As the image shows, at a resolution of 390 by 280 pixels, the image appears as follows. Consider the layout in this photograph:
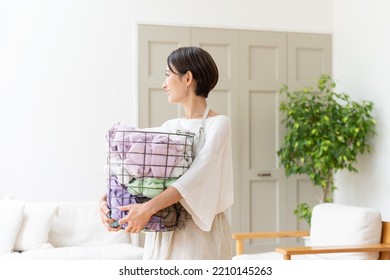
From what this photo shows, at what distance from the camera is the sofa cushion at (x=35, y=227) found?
4.27 meters

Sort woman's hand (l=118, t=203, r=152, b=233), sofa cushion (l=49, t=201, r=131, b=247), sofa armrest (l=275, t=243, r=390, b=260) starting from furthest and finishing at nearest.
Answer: sofa cushion (l=49, t=201, r=131, b=247), sofa armrest (l=275, t=243, r=390, b=260), woman's hand (l=118, t=203, r=152, b=233)

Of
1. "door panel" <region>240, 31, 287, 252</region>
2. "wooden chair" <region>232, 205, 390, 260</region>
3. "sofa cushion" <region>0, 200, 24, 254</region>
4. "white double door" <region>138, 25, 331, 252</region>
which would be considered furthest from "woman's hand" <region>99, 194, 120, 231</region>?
"door panel" <region>240, 31, 287, 252</region>

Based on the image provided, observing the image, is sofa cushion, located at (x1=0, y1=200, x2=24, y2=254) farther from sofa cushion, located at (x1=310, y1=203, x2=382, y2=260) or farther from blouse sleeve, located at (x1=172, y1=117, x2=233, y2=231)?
blouse sleeve, located at (x1=172, y1=117, x2=233, y2=231)

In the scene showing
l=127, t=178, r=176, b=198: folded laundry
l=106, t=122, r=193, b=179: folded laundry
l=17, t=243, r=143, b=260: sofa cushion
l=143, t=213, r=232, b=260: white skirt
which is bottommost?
l=17, t=243, r=143, b=260: sofa cushion

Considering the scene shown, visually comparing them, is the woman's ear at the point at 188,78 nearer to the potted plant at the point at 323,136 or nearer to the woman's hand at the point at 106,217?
the woman's hand at the point at 106,217

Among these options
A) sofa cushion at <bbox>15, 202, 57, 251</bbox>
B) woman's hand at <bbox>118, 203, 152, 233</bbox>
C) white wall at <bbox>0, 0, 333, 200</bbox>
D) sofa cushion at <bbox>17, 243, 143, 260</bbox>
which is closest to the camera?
woman's hand at <bbox>118, 203, 152, 233</bbox>

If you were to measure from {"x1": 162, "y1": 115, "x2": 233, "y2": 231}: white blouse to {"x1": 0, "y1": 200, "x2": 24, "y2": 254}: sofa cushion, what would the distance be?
9.11ft

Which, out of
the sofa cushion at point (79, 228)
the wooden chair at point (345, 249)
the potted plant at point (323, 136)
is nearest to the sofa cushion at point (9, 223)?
the sofa cushion at point (79, 228)

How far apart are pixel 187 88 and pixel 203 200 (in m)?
0.32

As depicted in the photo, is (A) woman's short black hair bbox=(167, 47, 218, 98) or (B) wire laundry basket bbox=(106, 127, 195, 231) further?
(A) woman's short black hair bbox=(167, 47, 218, 98)

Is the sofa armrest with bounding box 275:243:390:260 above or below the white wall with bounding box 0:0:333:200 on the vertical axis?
below

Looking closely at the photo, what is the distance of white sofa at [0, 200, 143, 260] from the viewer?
418 centimetres

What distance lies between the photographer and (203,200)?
65.2 inches

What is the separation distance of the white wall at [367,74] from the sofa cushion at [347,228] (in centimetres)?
118
